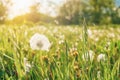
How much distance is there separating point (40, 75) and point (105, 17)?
178 feet

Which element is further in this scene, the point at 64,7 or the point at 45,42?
the point at 64,7

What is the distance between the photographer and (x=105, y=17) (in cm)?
5500

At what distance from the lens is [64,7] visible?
81312mm

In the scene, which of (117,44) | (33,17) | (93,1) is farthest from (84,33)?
(33,17)

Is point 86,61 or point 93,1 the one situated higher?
point 93,1

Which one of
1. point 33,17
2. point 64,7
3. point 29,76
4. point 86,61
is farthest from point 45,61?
point 64,7

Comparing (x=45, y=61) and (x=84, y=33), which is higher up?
(x=84, y=33)

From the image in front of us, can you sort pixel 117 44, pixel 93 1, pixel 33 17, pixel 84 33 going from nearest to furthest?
pixel 84 33, pixel 117 44, pixel 93 1, pixel 33 17

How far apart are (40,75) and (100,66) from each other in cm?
48

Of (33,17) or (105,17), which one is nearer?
(105,17)

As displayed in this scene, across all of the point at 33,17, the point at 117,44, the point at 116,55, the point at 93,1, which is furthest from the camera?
the point at 33,17

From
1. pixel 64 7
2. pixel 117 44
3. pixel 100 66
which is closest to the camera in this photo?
pixel 100 66

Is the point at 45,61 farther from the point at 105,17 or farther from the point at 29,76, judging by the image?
the point at 105,17

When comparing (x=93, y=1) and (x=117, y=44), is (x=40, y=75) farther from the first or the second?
(x=93, y=1)
